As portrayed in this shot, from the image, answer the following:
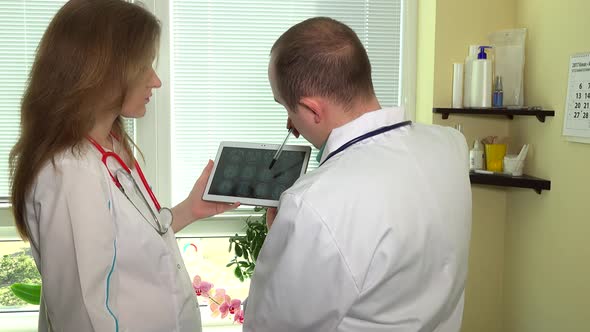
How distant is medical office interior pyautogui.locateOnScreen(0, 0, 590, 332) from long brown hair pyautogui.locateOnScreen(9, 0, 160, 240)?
3.13 ft

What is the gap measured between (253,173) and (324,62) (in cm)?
49

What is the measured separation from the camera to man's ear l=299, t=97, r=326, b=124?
102 centimetres

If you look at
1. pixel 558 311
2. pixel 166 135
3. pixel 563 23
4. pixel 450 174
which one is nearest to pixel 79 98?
pixel 450 174

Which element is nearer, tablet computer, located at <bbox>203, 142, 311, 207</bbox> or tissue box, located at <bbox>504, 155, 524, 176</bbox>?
tablet computer, located at <bbox>203, 142, 311, 207</bbox>

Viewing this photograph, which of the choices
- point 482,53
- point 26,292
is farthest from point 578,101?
point 26,292

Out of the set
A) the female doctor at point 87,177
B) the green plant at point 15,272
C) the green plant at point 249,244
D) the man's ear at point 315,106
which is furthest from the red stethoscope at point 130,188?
the green plant at point 15,272

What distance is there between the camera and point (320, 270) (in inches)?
34.9

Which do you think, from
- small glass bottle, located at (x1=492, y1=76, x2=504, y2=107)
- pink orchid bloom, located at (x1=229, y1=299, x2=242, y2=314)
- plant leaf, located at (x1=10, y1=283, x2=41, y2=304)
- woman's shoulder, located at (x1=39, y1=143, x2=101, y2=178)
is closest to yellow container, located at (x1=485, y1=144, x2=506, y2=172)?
small glass bottle, located at (x1=492, y1=76, x2=504, y2=107)

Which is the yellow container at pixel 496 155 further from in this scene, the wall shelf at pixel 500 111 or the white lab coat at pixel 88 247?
the white lab coat at pixel 88 247

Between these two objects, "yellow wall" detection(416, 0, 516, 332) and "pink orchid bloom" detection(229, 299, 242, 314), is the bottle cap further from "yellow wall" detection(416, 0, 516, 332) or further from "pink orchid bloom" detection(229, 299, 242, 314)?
Answer: "pink orchid bloom" detection(229, 299, 242, 314)

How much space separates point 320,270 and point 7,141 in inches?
63.9

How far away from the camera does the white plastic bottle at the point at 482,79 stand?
1813mm

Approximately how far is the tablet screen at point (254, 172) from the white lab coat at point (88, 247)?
28 cm

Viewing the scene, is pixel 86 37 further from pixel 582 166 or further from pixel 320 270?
pixel 582 166
